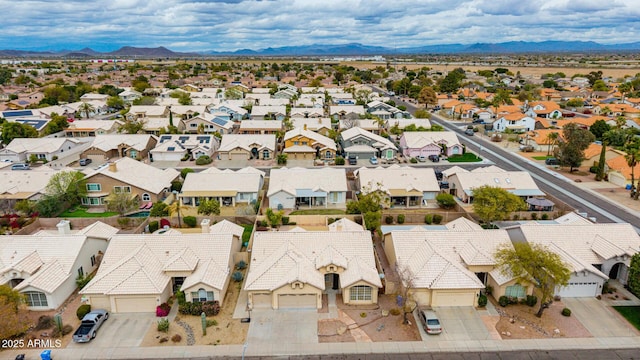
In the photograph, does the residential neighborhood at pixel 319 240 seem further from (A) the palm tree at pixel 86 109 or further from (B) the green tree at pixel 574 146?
(A) the palm tree at pixel 86 109

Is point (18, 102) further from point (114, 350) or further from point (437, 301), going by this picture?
point (437, 301)

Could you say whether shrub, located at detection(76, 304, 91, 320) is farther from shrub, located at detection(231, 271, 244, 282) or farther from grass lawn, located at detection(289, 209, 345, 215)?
grass lawn, located at detection(289, 209, 345, 215)

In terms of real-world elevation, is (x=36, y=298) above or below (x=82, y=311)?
above

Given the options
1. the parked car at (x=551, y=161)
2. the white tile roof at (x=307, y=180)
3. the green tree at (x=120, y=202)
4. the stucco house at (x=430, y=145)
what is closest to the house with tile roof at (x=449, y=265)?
the white tile roof at (x=307, y=180)

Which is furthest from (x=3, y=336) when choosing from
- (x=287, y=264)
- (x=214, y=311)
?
(x=287, y=264)

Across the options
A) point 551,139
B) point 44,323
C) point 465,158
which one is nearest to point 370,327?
point 44,323

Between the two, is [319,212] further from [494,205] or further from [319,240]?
[494,205]

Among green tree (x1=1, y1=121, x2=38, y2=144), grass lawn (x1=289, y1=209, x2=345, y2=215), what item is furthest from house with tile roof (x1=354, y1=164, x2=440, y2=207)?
green tree (x1=1, y1=121, x2=38, y2=144)
